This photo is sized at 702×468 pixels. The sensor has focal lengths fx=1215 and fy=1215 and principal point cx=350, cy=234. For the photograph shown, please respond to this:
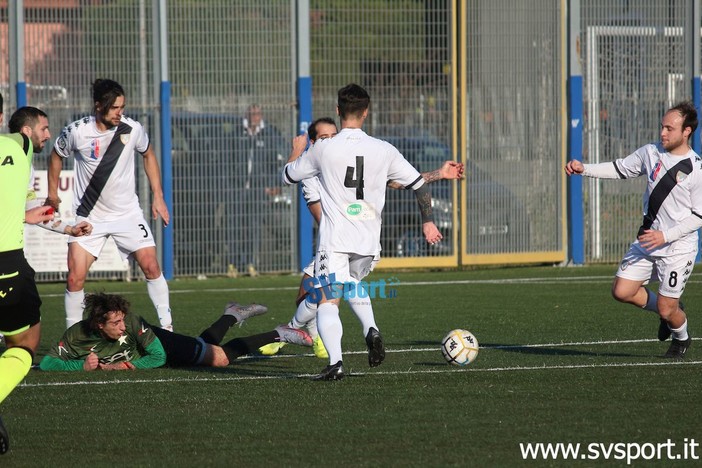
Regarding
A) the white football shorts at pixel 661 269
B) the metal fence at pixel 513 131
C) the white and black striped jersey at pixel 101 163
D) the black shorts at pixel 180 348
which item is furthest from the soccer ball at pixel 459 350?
the metal fence at pixel 513 131

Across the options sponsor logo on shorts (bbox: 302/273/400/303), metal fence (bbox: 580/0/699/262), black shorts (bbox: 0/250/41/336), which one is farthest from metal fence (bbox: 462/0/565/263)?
black shorts (bbox: 0/250/41/336)

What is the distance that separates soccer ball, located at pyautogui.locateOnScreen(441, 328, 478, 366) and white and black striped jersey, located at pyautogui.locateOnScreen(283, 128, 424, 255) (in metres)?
1.20

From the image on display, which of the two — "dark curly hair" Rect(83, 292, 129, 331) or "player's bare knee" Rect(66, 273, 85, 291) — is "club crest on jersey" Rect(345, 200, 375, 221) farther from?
"player's bare knee" Rect(66, 273, 85, 291)

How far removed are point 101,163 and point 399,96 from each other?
31.7 ft

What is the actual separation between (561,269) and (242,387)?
482 inches

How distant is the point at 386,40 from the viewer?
19.8 meters

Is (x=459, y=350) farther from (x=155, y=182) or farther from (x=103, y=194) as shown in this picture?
(x=103, y=194)

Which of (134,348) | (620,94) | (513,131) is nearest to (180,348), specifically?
(134,348)

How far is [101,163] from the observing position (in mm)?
10961

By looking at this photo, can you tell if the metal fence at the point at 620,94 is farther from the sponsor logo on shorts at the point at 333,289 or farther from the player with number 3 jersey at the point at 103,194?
the sponsor logo on shorts at the point at 333,289

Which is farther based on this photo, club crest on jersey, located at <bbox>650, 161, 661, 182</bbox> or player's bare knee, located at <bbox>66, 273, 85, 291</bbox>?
player's bare knee, located at <bbox>66, 273, 85, 291</bbox>

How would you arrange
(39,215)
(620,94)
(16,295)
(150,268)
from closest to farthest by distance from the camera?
(16,295) < (39,215) < (150,268) < (620,94)

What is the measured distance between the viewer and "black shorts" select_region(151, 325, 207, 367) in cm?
962

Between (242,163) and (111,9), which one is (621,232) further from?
(111,9)
